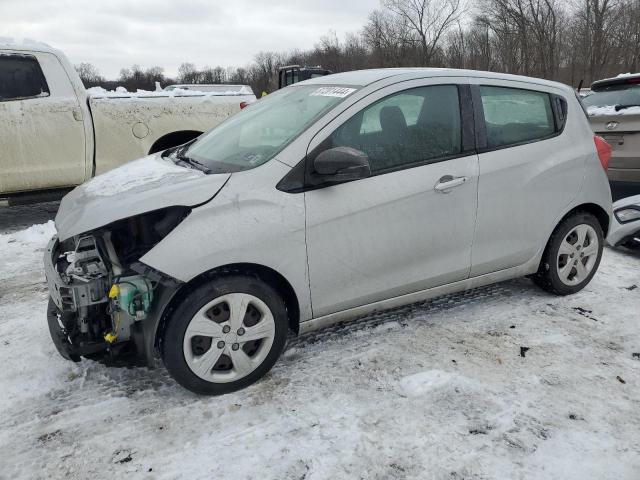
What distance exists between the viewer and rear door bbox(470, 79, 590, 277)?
342cm

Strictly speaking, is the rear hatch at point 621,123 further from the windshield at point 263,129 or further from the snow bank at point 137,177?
the snow bank at point 137,177

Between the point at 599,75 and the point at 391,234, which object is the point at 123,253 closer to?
the point at 391,234

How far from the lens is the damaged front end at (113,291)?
254cm

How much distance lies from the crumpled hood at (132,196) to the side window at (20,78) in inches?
145

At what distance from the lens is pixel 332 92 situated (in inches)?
126

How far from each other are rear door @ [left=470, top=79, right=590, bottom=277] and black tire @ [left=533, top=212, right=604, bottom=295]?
138 millimetres

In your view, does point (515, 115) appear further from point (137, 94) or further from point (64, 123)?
point (64, 123)

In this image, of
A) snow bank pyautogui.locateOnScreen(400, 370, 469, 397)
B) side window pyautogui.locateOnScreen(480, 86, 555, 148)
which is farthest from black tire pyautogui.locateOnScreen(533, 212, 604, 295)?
snow bank pyautogui.locateOnScreen(400, 370, 469, 397)

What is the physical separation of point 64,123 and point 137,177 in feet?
12.3

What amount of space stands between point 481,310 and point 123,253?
2.56m

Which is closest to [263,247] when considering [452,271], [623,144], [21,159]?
[452,271]

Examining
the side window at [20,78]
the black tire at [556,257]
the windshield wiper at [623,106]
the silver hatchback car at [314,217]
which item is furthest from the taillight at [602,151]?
the side window at [20,78]

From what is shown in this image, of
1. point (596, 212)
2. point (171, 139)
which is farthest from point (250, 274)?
point (171, 139)

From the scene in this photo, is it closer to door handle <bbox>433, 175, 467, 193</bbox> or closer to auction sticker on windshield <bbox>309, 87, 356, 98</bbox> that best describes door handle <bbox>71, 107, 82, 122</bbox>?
auction sticker on windshield <bbox>309, 87, 356, 98</bbox>
